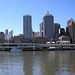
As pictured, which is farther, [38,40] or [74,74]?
[38,40]

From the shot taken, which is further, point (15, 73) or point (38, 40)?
point (38, 40)

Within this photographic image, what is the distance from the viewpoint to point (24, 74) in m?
18.4

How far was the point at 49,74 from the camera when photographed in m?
18.2

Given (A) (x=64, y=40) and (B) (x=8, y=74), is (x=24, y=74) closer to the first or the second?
(B) (x=8, y=74)

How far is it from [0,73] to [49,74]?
5.78m

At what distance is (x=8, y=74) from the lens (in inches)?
730

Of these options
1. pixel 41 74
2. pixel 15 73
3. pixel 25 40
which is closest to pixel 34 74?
pixel 41 74

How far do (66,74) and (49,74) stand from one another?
76.0 inches

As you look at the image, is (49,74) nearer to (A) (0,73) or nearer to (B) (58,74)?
(B) (58,74)

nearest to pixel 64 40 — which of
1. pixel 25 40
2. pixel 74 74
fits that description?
pixel 25 40

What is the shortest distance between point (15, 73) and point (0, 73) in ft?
5.79

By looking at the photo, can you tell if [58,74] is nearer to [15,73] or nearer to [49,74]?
[49,74]

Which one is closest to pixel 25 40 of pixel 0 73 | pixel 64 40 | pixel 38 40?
pixel 38 40

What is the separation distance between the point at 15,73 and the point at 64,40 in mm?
183843
